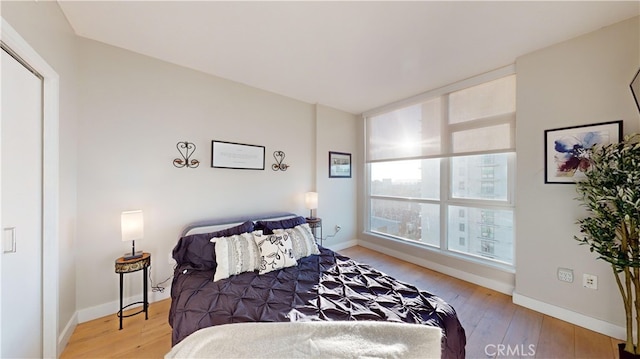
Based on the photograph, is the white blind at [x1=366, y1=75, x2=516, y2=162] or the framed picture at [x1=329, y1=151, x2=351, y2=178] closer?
the white blind at [x1=366, y1=75, x2=516, y2=162]

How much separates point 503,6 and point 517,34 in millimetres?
517

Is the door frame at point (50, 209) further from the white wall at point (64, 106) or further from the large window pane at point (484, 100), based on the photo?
the large window pane at point (484, 100)

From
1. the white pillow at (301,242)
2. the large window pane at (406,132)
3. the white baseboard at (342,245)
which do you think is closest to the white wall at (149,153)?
the white pillow at (301,242)

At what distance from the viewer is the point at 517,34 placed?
2.02 m

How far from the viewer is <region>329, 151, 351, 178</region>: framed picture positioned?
13.3 feet

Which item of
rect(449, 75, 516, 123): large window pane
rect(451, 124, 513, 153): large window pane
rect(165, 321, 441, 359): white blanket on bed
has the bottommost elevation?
rect(165, 321, 441, 359): white blanket on bed

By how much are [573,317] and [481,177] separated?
5.06ft

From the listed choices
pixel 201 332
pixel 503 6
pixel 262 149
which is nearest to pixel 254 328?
pixel 201 332

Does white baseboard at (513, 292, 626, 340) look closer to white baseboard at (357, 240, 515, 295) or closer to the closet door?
white baseboard at (357, 240, 515, 295)

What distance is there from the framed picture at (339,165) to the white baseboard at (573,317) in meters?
2.79

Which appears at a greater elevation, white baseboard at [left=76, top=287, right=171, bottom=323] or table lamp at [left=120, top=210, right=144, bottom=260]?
table lamp at [left=120, top=210, right=144, bottom=260]

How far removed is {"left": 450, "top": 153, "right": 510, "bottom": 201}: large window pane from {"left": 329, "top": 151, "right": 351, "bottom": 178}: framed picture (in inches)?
69.3

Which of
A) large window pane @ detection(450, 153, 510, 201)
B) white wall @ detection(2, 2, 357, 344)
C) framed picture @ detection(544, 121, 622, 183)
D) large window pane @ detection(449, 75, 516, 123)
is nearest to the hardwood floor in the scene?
white wall @ detection(2, 2, 357, 344)

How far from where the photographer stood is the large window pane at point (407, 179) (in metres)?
3.41
